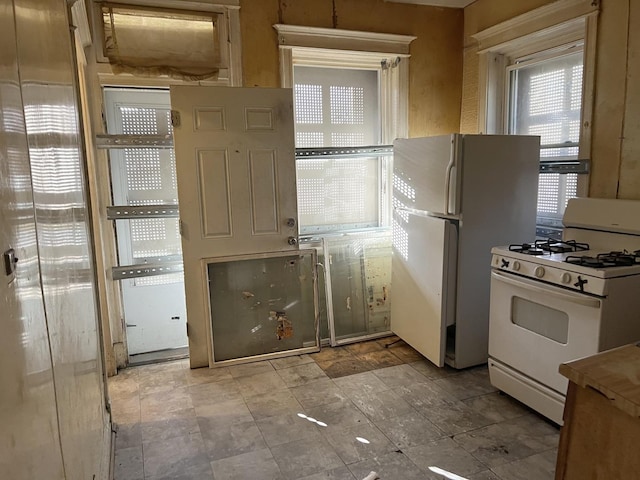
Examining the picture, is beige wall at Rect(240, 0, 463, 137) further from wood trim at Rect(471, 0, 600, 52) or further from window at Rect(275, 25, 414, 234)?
wood trim at Rect(471, 0, 600, 52)

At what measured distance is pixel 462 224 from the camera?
2879mm

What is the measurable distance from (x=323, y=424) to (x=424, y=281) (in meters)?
1.21

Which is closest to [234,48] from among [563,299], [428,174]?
[428,174]

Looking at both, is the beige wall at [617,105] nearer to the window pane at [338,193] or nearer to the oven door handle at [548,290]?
the oven door handle at [548,290]

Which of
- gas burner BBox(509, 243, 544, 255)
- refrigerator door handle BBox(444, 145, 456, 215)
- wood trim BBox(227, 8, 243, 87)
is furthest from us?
wood trim BBox(227, 8, 243, 87)

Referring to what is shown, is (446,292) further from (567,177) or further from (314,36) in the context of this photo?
(314,36)

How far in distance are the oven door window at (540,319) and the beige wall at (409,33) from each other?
6.03 feet

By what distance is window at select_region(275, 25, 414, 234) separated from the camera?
11.6ft

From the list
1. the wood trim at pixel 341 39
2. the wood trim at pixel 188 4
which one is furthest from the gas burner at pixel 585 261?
the wood trim at pixel 188 4

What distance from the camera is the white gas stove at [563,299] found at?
6.82 ft

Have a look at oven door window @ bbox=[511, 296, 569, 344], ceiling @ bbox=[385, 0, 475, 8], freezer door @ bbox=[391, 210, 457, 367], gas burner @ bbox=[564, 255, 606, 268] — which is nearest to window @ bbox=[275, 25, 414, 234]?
ceiling @ bbox=[385, 0, 475, 8]

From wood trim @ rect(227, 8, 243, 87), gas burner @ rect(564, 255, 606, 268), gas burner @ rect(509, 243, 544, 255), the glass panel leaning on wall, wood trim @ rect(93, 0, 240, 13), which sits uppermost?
wood trim @ rect(93, 0, 240, 13)

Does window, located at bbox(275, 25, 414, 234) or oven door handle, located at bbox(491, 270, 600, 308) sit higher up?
window, located at bbox(275, 25, 414, 234)

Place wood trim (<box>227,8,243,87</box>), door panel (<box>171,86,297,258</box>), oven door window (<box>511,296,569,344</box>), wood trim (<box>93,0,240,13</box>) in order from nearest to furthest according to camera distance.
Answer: oven door window (<box>511,296,569,344</box>)
wood trim (<box>93,0,240,13</box>)
door panel (<box>171,86,297,258</box>)
wood trim (<box>227,8,243,87</box>)
